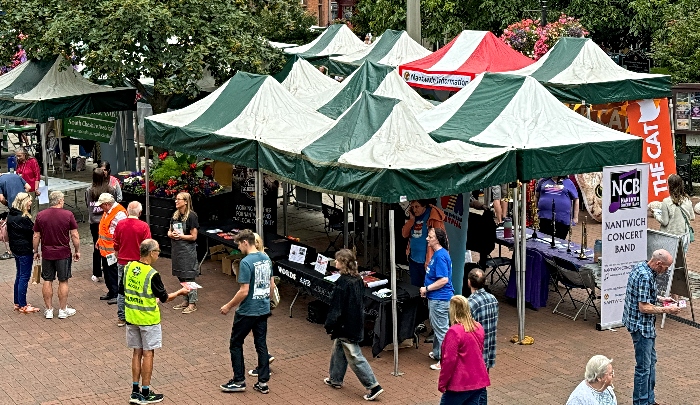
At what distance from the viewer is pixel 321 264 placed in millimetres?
12812

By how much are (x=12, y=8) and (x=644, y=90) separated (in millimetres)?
11194

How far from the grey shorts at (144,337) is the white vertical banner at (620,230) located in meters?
5.32

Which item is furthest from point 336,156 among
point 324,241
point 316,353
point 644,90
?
point 644,90

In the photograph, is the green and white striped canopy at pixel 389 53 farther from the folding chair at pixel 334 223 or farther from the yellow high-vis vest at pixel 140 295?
the yellow high-vis vest at pixel 140 295

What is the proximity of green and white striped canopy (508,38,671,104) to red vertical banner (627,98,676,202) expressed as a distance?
209mm

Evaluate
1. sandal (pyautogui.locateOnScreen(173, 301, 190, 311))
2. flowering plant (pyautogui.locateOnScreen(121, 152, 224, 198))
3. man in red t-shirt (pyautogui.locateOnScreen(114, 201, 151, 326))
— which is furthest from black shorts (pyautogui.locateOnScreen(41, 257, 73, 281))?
flowering plant (pyautogui.locateOnScreen(121, 152, 224, 198))

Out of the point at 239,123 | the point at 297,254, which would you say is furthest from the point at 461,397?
the point at 239,123

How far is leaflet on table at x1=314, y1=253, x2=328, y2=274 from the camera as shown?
1275cm

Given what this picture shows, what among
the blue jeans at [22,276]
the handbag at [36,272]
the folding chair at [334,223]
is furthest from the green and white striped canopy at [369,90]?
the blue jeans at [22,276]

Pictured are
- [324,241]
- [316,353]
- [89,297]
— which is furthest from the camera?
[324,241]

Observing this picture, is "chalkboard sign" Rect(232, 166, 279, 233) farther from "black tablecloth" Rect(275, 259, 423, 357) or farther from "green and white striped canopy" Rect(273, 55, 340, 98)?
"black tablecloth" Rect(275, 259, 423, 357)

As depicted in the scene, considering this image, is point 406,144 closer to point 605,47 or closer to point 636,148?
point 636,148

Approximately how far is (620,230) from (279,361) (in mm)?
4272

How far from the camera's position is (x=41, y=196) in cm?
1786
